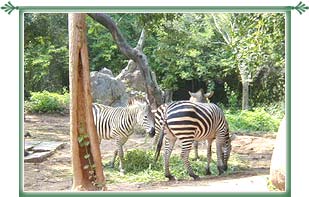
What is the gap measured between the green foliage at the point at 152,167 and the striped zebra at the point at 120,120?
85 millimetres

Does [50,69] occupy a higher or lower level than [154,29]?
lower

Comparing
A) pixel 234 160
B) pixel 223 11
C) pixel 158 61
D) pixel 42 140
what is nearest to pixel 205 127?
pixel 234 160

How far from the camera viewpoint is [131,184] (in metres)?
5.56

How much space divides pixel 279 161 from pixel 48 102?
220 cm

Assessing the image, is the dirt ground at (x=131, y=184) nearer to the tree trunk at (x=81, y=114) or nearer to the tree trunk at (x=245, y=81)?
the tree trunk at (x=81, y=114)

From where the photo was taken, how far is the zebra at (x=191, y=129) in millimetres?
5684

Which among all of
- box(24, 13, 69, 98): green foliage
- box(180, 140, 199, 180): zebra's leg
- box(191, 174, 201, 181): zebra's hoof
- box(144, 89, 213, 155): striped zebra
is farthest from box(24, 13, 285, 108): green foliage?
box(191, 174, 201, 181): zebra's hoof

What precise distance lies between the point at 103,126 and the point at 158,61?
33.0 inches

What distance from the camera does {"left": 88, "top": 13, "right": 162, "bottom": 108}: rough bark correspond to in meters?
5.56

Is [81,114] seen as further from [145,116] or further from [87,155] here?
[145,116]

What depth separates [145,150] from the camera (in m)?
5.62

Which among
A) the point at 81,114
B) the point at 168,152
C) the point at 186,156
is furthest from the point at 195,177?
the point at 81,114

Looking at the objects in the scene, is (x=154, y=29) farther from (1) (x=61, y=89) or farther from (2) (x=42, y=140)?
(2) (x=42, y=140)

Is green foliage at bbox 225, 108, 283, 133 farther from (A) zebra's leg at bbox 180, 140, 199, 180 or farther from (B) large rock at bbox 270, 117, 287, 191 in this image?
(A) zebra's leg at bbox 180, 140, 199, 180
